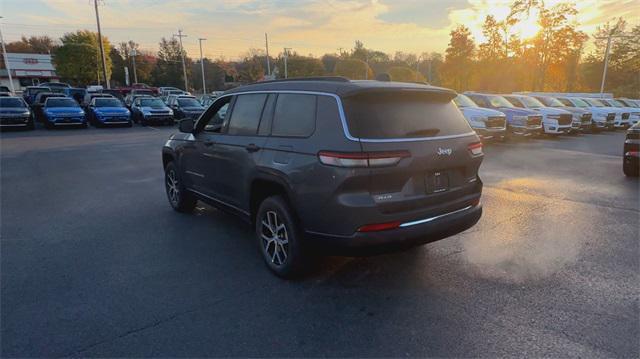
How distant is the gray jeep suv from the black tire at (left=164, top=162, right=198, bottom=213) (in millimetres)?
1745

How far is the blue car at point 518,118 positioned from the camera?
1486 centimetres

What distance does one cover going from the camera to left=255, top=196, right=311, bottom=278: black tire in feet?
11.6

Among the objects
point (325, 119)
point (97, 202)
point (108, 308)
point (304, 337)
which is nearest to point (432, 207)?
point (325, 119)

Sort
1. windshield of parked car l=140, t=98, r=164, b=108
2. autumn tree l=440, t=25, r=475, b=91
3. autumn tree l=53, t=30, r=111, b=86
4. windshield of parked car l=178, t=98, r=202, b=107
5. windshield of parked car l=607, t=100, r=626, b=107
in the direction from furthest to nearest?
autumn tree l=53, t=30, r=111, b=86, autumn tree l=440, t=25, r=475, b=91, windshield of parked car l=178, t=98, r=202, b=107, windshield of parked car l=607, t=100, r=626, b=107, windshield of parked car l=140, t=98, r=164, b=108

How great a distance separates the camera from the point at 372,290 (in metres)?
3.59

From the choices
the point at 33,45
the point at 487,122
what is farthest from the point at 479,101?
the point at 33,45

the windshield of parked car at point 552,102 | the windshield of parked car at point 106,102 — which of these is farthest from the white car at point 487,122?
the windshield of parked car at point 106,102

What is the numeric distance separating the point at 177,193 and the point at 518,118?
44.7ft

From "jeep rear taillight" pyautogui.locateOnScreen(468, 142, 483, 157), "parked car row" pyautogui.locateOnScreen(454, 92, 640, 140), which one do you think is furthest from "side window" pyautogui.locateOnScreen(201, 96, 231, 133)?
"parked car row" pyautogui.locateOnScreen(454, 92, 640, 140)

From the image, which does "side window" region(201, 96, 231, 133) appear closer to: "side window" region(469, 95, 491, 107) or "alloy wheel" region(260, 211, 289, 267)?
"alloy wheel" region(260, 211, 289, 267)

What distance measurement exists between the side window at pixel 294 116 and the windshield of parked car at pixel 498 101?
14.3 meters

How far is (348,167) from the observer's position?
304 cm

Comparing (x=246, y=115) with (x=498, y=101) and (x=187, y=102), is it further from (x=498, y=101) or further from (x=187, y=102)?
(x=187, y=102)

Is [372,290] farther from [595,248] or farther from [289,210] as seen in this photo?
[595,248]
